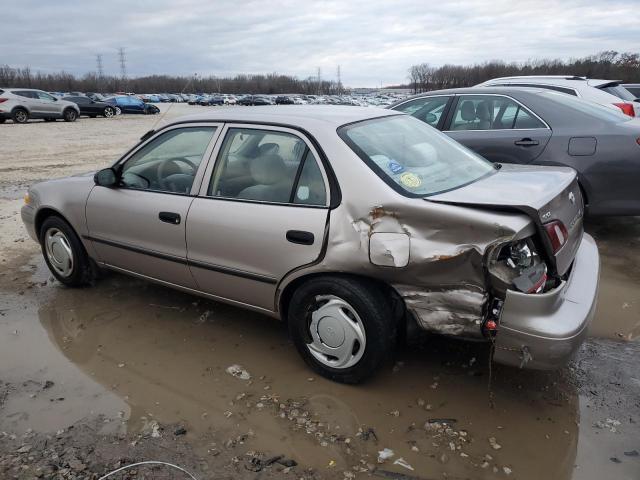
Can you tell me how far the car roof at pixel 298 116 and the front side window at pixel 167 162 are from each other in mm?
125

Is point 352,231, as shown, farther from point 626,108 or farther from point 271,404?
point 626,108

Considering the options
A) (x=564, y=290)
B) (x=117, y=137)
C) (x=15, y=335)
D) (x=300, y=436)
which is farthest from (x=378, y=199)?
(x=117, y=137)

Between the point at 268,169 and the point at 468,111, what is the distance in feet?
11.7

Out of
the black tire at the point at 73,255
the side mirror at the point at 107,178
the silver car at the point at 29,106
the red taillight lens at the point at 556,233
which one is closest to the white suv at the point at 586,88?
the red taillight lens at the point at 556,233

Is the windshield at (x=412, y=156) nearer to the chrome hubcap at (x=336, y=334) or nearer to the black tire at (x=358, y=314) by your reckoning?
the black tire at (x=358, y=314)

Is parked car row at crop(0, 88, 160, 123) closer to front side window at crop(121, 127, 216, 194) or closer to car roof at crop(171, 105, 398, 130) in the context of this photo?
front side window at crop(121, 127, 216, 194)

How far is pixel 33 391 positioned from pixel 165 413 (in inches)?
35.9

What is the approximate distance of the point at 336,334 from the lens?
301cm

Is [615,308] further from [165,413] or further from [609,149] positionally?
[165,413]

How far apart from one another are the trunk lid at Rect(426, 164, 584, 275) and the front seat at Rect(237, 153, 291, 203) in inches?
37.0

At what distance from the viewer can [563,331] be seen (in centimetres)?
248

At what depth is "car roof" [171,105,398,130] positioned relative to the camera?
3244 mm

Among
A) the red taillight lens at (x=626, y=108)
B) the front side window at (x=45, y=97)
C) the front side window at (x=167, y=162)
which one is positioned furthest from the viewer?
the front side window at (x=45, y=97)

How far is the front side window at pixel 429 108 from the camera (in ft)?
20.6
